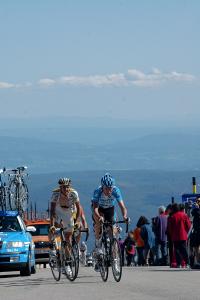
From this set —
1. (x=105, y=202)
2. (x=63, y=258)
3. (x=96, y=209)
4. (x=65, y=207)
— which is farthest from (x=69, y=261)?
(x=105, y=202)

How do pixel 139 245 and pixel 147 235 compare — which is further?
pixel 139 245

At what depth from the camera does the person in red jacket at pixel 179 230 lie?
25.0 metres

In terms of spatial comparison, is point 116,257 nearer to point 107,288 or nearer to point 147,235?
point 107,288

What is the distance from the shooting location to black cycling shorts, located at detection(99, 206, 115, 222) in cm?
1834

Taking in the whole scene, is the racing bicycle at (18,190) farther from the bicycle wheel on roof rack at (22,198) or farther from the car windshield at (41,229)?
the car windshield at (41,229)

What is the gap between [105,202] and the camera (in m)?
18.3

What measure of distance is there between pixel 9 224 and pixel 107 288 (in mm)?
7734

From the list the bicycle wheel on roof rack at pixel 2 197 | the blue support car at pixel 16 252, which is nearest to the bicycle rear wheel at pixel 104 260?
the blue support car at pixel 16 252

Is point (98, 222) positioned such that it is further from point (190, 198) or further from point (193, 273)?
point (190, 198)

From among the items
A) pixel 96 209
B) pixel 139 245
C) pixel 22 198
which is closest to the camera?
pixel 96 209

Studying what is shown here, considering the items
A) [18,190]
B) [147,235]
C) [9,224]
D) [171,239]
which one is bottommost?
[171,239]

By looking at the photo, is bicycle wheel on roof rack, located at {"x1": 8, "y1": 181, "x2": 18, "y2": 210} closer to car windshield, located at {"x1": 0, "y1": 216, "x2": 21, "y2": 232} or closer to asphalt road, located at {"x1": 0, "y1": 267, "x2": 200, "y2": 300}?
car windshield, located at {"x1": 0, "y1": 216, "x2": 21, "y2": 232}

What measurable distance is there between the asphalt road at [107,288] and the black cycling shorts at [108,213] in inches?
37.1

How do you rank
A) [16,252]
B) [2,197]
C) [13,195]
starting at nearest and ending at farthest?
1. [16,252]
2. [2,197]
3. [13,195]
